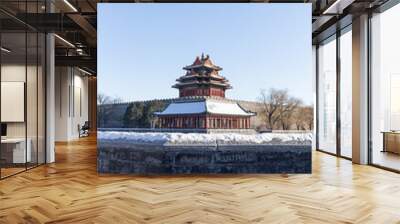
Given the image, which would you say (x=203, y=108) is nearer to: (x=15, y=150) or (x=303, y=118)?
(x=303, y=118)

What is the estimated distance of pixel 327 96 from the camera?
9.89 metres

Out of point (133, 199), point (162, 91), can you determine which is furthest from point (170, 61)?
point (133, 199)

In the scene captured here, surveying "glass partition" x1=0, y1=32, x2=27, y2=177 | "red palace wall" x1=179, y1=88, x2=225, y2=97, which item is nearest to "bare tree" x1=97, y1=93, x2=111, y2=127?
"red palace wall" x1=179, y1=88, x2=225, y2=97

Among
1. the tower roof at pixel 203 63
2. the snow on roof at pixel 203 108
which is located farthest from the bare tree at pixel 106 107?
the tower roof at pixel 203 63

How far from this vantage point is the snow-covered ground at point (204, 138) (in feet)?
20.5

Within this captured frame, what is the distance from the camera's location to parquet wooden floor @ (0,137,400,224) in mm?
3766

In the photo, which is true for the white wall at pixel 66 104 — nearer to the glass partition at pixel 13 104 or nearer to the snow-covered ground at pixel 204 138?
the glass partition at pixel 13 104

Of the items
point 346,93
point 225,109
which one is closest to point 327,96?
point 346,93

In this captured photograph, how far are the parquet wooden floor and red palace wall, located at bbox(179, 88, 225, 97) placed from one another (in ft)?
4.51

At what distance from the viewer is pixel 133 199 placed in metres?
4.56

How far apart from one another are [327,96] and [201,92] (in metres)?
4.88

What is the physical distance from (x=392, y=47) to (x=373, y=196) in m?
3.41

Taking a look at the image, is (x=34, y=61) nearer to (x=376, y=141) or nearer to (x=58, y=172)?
(x=58, y=172)

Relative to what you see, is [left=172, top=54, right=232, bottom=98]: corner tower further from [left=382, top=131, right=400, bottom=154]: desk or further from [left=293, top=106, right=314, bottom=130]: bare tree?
[left=382, top=131, right=400, bottom=154]: desk
